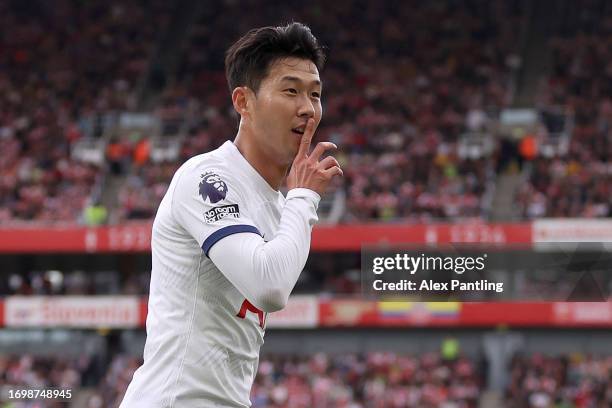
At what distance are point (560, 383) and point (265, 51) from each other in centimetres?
1798

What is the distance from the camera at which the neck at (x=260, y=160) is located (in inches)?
133

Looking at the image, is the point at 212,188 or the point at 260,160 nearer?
the point at 212,188

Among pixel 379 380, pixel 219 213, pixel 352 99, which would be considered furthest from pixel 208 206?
pixel 352 99

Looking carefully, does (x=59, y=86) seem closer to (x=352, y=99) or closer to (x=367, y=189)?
(x=352, y=99)

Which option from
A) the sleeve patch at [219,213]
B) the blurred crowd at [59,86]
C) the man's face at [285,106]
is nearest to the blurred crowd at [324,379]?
the blurred crowd at [59,86]

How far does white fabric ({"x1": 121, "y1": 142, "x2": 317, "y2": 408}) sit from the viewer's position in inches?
124

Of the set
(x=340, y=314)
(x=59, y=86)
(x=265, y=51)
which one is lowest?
(x=265, y=51)

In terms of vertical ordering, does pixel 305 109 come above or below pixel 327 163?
above

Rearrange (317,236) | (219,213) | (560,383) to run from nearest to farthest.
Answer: (219,213)
(560,383)
(317,236)

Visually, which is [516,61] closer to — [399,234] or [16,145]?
[399,234]

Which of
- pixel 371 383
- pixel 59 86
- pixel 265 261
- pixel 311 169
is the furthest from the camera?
pixel 59 86

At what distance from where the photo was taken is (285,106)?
328 centimetres

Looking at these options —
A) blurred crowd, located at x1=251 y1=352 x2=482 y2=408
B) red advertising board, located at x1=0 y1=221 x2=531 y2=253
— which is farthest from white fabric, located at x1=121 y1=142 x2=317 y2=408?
blurred crowd, located at x1=251 y1=352 x2=482 y2=408

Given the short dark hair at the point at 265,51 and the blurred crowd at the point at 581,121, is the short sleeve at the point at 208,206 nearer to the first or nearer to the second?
the short dark hair at the point at 265,51
